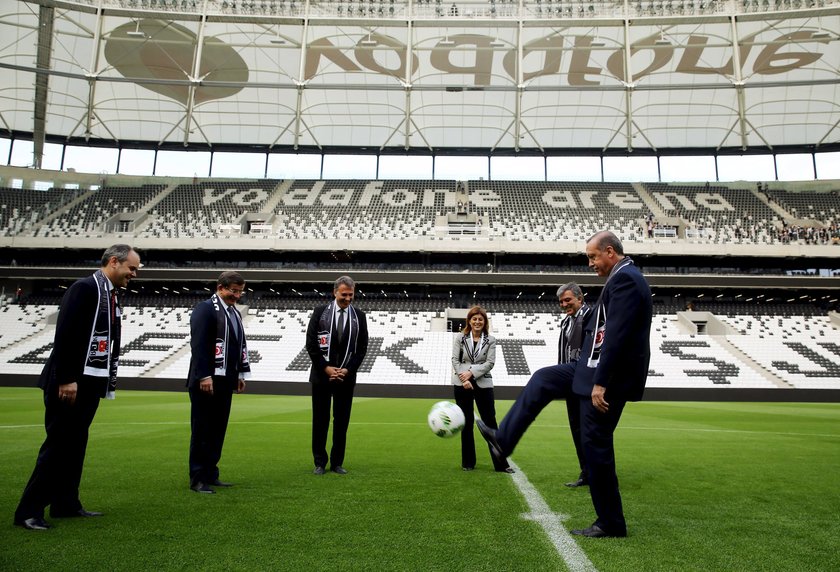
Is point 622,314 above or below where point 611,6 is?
below

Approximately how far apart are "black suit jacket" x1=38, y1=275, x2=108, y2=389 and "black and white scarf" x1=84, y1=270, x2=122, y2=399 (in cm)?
3

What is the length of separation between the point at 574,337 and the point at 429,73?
31.9m

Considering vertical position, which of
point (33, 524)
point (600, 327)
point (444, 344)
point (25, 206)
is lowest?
point (33, 524)

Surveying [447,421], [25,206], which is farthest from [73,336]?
[25,206]

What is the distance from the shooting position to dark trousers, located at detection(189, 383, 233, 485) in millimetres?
5051

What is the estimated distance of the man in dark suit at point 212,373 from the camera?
5.13m

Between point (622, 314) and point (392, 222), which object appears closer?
point (622, 314)

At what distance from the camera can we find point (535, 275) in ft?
120

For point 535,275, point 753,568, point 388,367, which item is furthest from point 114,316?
point 535,275

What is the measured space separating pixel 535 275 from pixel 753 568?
3399 cm

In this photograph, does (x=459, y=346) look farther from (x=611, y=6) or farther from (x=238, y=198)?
(x=238, y=198)

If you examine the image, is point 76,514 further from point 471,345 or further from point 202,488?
point 471,345

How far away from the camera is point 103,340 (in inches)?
167

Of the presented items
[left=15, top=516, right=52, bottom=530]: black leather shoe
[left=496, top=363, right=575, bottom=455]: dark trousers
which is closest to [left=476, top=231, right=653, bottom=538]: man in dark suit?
[left=496, top=363, right=575, bottom=455]: dark trousers
